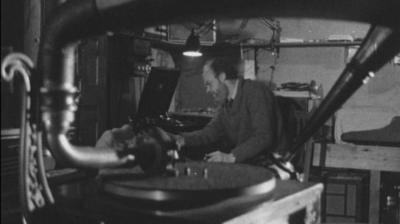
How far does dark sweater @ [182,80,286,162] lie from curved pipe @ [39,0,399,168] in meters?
2.85

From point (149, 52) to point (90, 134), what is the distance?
4.87 feet

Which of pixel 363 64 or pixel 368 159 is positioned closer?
pixel 363 64

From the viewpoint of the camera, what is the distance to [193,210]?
56.4 inches

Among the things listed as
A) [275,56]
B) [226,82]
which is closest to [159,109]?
[226,82]

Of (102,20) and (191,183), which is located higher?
(102,20)

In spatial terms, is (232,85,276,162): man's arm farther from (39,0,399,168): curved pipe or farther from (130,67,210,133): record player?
(39,0,399,168): curved pipe

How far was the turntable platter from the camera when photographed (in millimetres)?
1455

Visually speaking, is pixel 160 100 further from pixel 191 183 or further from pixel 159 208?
pixel 159 208

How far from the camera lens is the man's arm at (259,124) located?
436cm

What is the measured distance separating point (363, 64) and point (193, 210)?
2.44 feet

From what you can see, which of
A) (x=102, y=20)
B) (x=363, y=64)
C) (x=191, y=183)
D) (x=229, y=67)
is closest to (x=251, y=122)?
(x=229, y=67)

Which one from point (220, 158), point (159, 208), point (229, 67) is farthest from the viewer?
point (229, 67)

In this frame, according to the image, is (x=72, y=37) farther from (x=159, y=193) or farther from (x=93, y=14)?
(x=159, y=193)

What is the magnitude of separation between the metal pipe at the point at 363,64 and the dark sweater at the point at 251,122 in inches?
100
